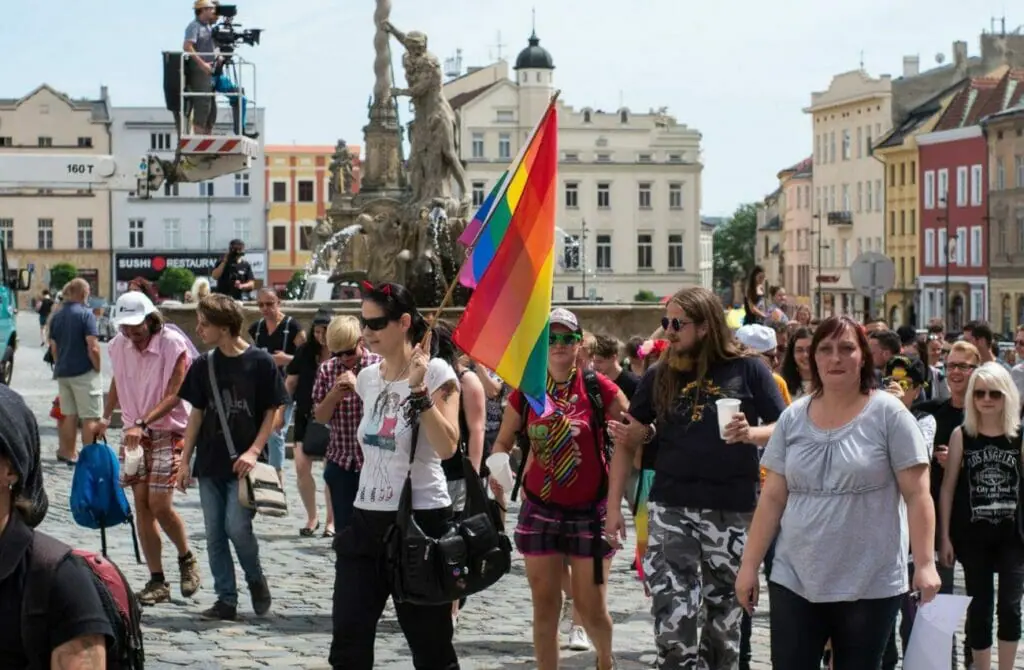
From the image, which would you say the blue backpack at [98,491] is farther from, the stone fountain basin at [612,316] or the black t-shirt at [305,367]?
the stone fountain basin at [612,316]

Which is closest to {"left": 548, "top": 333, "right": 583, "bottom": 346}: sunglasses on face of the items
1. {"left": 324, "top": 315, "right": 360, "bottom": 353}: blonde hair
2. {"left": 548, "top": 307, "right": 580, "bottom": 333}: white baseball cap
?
{"left": 548, "top": 307, "right": 580, "bottom": 333}: white baseball cap

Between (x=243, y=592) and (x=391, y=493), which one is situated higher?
(x=391, y=493)

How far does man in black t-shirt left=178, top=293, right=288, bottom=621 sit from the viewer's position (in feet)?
35.9

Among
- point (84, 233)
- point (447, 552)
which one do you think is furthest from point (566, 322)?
point (84, 233)

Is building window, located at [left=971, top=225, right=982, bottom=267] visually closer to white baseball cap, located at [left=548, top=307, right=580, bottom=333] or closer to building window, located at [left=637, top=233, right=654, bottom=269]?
building window, located at [left=637, top=233, right=654, bottom=269]

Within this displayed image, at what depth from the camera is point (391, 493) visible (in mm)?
8016

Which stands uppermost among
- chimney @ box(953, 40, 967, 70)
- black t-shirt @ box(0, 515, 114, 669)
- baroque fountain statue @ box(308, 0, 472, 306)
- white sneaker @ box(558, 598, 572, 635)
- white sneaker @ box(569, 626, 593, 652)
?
chimney @ box(953, 40, 967, 70)

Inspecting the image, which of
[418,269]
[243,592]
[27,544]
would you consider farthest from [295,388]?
[418,269]

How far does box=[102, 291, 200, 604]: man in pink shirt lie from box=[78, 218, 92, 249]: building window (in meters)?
117

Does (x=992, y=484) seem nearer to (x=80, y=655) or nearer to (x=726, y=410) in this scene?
(x=726, y=410)

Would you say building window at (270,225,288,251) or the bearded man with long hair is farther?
building window at (270,225,288,251)

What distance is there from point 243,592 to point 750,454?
4534mm

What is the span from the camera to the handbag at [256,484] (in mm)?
10789

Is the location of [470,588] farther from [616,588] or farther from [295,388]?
[295,388]
